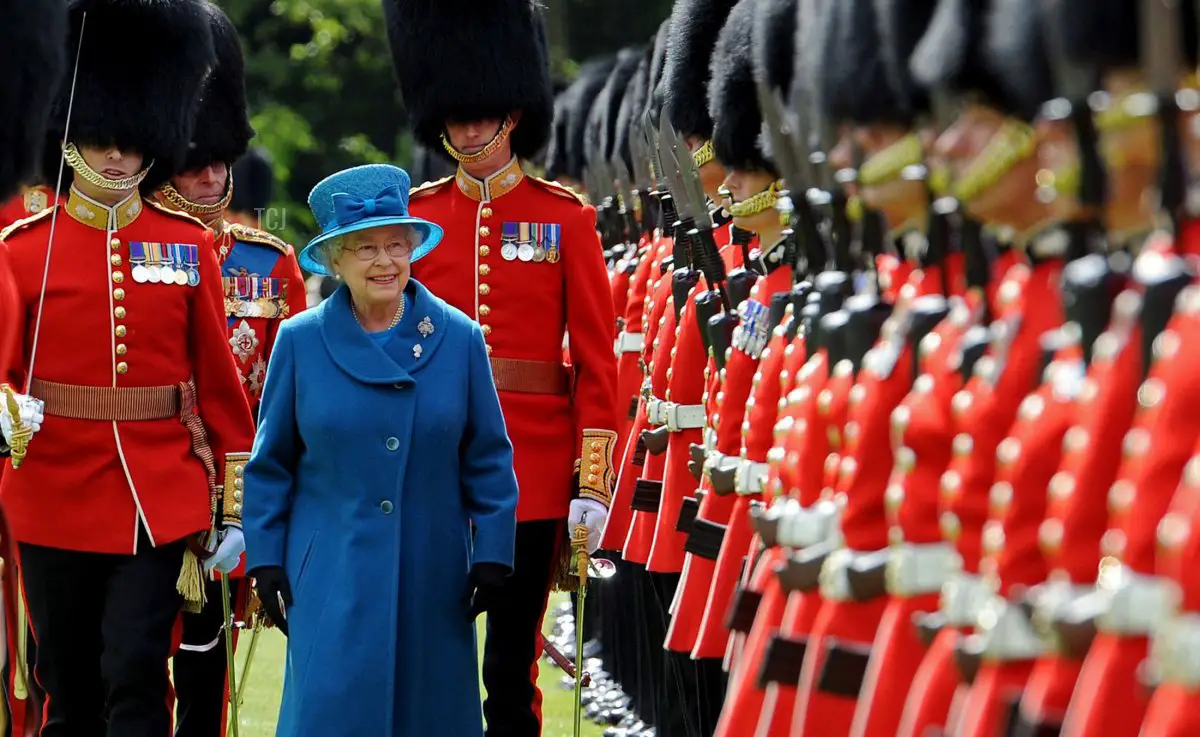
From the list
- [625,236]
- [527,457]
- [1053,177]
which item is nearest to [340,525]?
[527,457]

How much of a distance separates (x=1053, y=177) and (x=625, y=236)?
24.5 ft

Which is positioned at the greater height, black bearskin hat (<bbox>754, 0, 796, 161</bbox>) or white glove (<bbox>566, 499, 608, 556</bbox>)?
black bearskin hat (<bbox>754, 0, 796, 161</bbox>)

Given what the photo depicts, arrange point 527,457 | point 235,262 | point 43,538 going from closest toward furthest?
point 43,538
point 527,457
point 235,262

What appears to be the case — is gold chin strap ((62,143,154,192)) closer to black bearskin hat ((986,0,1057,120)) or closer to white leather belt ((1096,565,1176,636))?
black bearskin hat ((986,0,1057,120))

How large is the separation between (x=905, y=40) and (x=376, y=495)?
2007mm

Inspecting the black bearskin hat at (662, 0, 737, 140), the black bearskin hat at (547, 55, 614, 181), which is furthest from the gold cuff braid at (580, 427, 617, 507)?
the black bearskin hat at (547, 55, 614, 181)

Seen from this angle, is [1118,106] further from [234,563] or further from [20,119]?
[234,563]

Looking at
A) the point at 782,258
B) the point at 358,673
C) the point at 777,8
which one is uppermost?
the point at 777,8

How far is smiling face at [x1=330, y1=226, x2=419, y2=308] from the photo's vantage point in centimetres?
591

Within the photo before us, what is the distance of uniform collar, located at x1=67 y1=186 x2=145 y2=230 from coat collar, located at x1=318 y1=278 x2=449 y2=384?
106 cm

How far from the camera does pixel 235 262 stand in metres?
7.92

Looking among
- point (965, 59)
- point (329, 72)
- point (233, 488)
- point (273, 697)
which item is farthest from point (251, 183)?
point (965, 59)

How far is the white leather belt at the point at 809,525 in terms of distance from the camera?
4.37 metres

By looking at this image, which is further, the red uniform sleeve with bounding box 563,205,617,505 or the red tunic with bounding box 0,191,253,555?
the red uniform sleeve with bounding box 563,205,617,505
